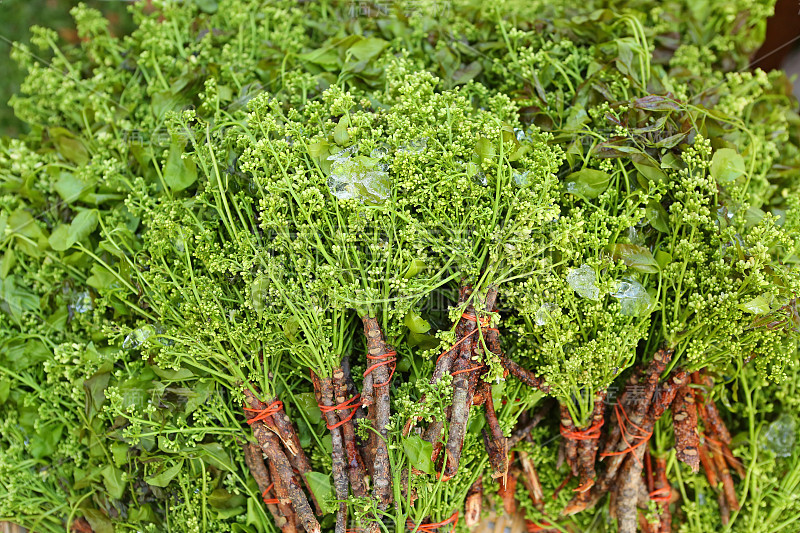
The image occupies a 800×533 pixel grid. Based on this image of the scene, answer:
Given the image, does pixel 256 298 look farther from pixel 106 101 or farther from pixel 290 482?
A: pixel 106 101

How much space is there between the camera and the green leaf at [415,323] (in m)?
0.87

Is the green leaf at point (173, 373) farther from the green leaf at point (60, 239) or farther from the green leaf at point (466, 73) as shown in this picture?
the green leaf at point (466, 73)

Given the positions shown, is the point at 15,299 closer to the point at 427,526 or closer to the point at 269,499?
the point at 269,499

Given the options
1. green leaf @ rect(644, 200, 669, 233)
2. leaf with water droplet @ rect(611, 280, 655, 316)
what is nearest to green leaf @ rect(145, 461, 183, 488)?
leaf with water droplet @ rect(611, 280, 655, 316)

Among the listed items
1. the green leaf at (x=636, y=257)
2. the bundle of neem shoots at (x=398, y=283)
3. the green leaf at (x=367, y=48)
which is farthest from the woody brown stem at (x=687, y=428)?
the green leaf at (x=367, y=48)

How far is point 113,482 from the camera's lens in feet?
3.26

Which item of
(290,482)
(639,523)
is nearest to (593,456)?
(639,523)

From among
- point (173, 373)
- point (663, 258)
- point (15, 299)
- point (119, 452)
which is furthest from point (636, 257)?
point (15, 299)

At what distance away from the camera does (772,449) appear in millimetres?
1099

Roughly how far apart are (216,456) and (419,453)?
0.34m

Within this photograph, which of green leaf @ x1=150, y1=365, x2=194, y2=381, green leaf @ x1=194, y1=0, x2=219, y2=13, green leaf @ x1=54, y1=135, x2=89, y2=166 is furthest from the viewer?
green leaf @ x1=194, y1=0, x2=219, y2=13

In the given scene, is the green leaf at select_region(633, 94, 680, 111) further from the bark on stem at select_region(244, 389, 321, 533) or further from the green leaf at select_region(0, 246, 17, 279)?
the green leaf at select_region(0, 246, 17, 279)

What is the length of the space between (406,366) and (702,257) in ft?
1.58

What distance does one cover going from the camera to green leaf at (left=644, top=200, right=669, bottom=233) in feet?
3.20
